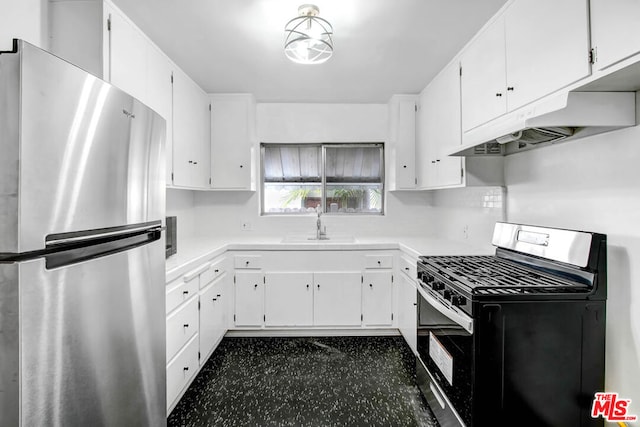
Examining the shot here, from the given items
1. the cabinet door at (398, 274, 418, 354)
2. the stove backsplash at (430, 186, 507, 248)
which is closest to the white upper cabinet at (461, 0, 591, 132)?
the stove backsplash at (430, 186, 507, 248)

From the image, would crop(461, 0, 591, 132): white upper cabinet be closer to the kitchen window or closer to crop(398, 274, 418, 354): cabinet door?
crop(398, 274, 418, 354): cabinet door

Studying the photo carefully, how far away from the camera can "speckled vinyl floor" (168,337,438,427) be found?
6.14ft

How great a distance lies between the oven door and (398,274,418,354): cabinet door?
42 cm

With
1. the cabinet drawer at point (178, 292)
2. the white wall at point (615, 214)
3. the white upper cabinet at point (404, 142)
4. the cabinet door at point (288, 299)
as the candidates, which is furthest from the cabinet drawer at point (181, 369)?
the white upper cabinet at point (404, 142)

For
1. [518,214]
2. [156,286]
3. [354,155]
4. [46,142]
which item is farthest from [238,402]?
[354,155]

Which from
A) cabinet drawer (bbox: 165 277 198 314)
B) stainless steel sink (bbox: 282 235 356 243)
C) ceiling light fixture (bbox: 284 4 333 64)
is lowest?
cabinet drawer (bbox: 165 277 198 314)

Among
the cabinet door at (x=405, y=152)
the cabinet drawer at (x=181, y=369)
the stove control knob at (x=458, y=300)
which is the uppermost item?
the cabinet door at (x=405, y=152)

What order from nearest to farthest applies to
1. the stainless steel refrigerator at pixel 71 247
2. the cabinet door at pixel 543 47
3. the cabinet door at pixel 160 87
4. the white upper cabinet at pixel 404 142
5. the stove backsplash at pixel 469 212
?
the stainless steel refrigerator at pixel 71 247, the cabinet door at pixel 543 47, the cabinet door at pixel 160 87, the stove backsplash at pixel 469 212, the white upper cabinet at pixel 404 142

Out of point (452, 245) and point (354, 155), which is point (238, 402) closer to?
point (452, 245)

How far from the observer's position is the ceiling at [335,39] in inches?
69.0

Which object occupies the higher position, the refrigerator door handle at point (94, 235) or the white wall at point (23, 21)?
the white wall at point (23, 21)

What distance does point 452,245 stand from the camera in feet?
8.99

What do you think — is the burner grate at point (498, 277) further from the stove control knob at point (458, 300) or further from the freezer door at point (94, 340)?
the freezer door at point (94, 340)

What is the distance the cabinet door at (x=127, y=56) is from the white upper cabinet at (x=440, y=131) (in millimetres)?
2045
